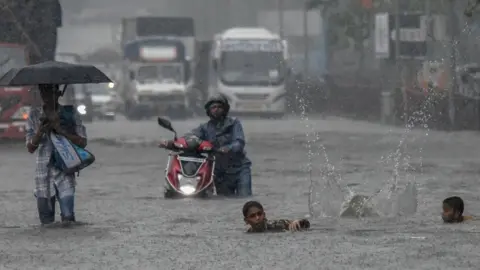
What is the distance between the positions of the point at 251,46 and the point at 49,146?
39.2 m

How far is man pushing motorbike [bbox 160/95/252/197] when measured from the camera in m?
16.8

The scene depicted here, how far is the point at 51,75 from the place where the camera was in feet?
44.4

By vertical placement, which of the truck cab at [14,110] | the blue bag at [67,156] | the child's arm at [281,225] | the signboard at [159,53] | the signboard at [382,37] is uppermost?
the blue bag at [67,156]

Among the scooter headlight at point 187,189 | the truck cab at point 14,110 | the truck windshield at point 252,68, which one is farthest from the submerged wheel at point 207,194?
the truck windshield at point 252,68

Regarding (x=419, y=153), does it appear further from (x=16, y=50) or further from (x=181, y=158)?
(x=181, y=158)

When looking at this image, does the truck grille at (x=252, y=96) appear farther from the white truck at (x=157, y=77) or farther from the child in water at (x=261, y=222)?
the child in water at (x=261, y=222)

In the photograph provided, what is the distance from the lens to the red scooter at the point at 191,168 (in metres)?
16.7

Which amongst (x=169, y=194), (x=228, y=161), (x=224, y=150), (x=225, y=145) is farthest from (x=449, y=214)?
(x=169, y=194)

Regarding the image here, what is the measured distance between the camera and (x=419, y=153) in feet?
92.7

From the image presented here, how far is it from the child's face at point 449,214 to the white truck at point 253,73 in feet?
129

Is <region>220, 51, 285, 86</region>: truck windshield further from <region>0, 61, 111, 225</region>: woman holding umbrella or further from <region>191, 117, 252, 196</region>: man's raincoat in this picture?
<region>0, 61, 111, 225</region>: woman holding umbrella

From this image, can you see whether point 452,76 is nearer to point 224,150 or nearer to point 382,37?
point 382,37

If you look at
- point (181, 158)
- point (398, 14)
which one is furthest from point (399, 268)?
point (398, 14)

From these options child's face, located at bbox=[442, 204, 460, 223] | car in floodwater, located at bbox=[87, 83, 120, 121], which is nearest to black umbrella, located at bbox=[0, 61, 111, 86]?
child's face, located at bbox=[442, 204, 460, 223]
